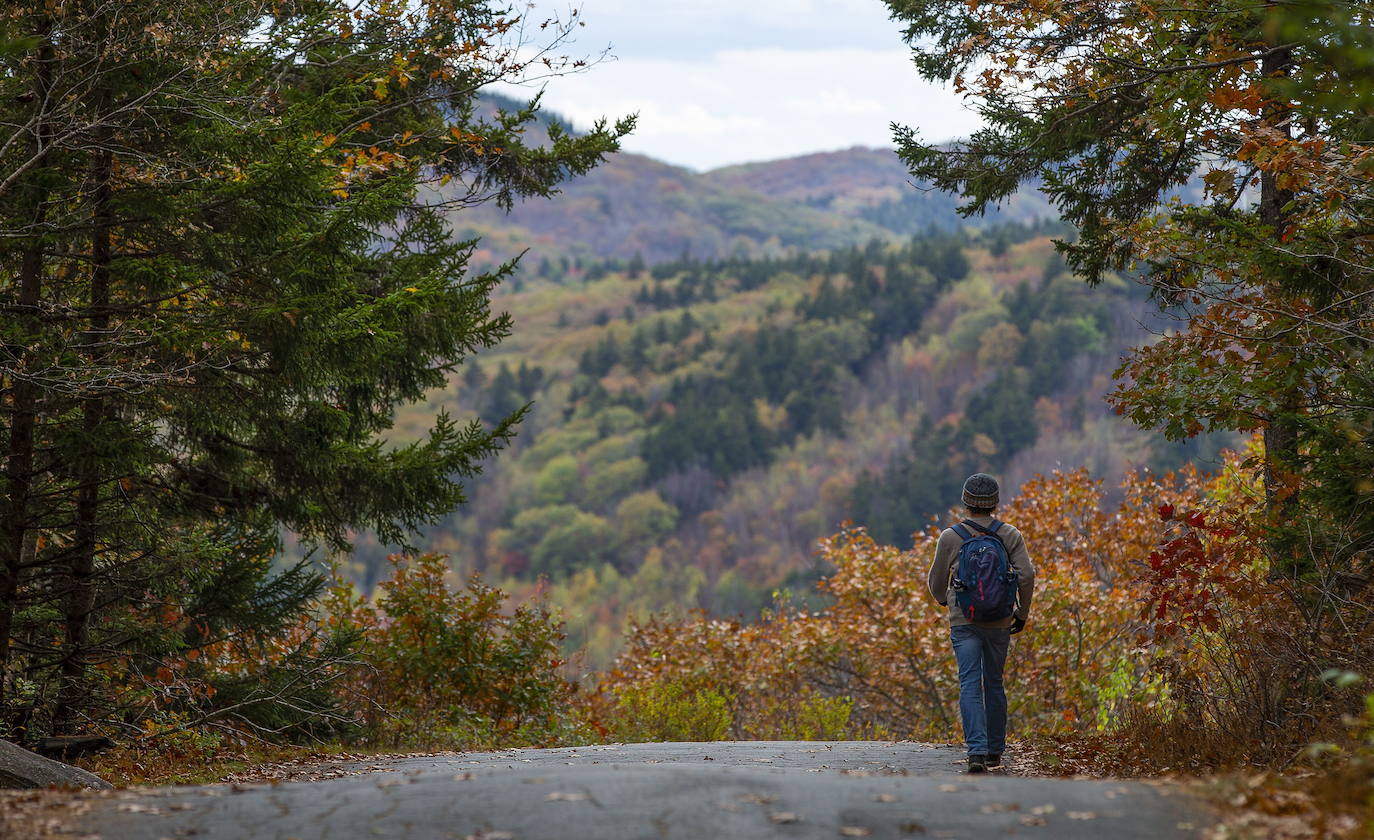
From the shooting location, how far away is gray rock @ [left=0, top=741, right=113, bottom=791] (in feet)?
20.7

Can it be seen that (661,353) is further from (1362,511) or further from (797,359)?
(1362,511)

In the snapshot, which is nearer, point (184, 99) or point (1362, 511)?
point (1362, 511)

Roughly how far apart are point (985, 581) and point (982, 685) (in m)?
0.69

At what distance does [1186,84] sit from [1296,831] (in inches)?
236

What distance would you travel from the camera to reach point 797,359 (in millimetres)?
118938

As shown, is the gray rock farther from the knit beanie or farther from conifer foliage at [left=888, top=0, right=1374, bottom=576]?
conifer foliage at [left=888, top=0, right=1374, bottom=576]

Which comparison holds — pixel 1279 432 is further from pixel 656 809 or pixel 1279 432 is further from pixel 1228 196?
pixel 656 809

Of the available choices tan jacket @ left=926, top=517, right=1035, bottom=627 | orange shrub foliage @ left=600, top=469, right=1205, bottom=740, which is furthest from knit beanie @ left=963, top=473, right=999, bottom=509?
orange shrub foliage @ left=600, top=469, right=1205, bottom=740

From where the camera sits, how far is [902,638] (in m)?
19.9

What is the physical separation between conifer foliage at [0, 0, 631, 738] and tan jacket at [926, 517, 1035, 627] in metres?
4.15

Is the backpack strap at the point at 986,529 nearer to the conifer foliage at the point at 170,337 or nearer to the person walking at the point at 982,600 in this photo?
the person walking at the point at 982,600

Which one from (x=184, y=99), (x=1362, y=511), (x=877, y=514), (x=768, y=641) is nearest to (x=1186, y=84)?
(x=1362, y=511)

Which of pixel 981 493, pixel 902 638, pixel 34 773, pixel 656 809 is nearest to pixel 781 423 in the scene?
pixel 902 638

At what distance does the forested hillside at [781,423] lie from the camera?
96.6 metres
